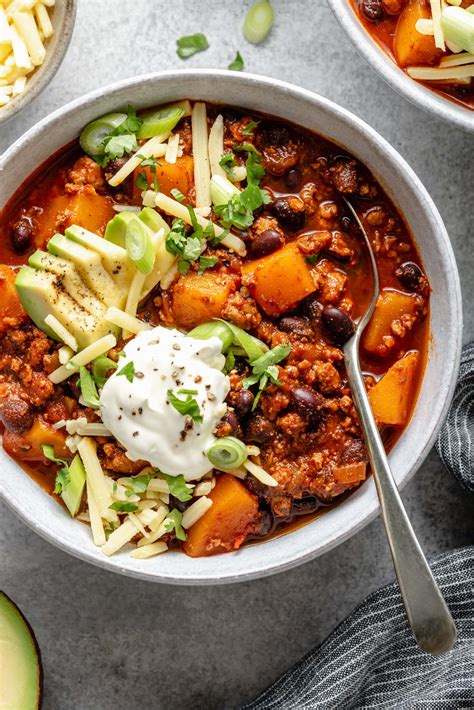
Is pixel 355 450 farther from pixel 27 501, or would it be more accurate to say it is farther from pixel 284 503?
pixel 27 501

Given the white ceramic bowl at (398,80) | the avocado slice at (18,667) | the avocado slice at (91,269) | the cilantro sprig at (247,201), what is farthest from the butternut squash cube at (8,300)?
the white ceramic bowl at (398,80)

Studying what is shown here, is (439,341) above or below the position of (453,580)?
above

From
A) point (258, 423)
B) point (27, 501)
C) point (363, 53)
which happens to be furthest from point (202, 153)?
point (27, 501)

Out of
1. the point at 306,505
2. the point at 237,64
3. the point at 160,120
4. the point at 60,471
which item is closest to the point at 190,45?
the point at 237,64

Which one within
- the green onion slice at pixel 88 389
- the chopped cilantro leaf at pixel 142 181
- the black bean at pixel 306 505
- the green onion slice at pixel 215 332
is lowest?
the black bean at pixel 306 505

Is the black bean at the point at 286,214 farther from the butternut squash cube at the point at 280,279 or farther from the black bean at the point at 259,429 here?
the black bean at the point at 259,429

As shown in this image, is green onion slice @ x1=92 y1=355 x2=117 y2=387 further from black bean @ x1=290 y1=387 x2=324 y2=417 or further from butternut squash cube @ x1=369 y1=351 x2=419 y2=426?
butternut squash cube @ x1=369 y1=351 x2=419 y2=426
